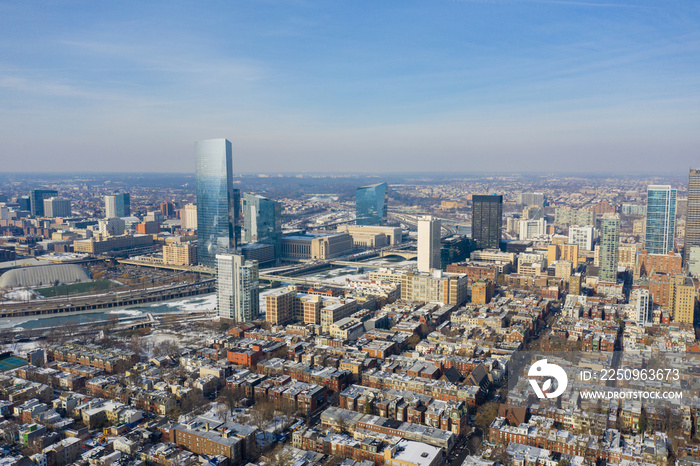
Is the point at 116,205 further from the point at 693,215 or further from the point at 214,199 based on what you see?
the point at 693,215

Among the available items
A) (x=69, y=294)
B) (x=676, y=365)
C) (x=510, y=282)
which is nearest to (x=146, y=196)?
(x=69, y=294)

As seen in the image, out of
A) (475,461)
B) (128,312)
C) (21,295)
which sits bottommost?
(128,312)

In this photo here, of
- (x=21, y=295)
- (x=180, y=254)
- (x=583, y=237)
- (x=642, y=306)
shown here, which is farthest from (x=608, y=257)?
(x=21, y=295)

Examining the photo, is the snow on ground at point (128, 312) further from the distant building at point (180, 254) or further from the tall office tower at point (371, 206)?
the tall office tower at point (371, 206)

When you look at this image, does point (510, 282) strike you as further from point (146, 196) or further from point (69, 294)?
point (146, 196)

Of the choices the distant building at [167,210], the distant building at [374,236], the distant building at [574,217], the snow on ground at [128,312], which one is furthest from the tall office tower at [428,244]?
the distant building at [167,210]

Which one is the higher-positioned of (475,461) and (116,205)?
(116,205)
